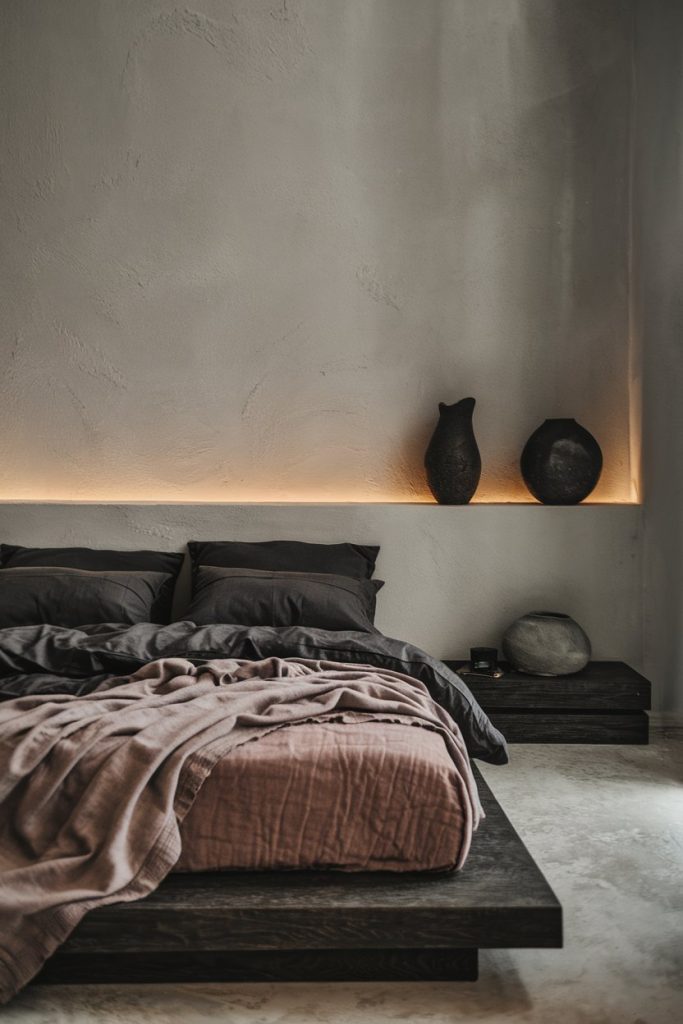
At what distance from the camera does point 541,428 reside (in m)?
4.31

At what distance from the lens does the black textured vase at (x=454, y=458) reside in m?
4.25

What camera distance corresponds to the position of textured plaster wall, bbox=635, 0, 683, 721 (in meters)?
3.90

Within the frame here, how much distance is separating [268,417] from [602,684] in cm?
195

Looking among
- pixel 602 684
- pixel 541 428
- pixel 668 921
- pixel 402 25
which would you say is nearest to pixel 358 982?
pixel 668 921

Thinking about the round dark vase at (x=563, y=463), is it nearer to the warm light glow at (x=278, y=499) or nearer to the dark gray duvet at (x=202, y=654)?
the warm light glow at (x=278, y=499)

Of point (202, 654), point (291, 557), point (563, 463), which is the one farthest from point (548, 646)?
point (202, 654)

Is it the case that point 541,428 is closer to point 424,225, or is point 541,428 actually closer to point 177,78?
point 424,225

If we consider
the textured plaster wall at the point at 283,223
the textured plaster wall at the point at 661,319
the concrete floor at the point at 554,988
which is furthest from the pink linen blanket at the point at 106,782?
the textured plaster wall at the point at 283,223

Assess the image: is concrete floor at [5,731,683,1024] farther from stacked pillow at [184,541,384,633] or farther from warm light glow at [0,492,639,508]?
warm light glow at [0,492,639,508]

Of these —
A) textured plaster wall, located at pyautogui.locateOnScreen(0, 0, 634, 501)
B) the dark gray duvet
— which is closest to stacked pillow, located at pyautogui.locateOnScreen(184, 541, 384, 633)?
the dark gray duvet

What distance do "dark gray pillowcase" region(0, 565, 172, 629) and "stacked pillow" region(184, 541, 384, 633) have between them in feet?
0.80

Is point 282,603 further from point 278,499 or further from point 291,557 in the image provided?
point 278,499

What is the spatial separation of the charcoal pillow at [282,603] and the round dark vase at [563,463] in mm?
1096

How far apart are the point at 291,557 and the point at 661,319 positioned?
1938mm
